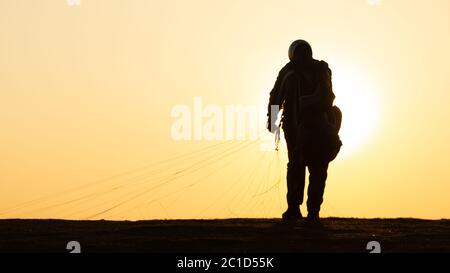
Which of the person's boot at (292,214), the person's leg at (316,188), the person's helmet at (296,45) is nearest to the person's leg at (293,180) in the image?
the person's boot at (292,214)

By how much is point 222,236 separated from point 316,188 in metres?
2.70

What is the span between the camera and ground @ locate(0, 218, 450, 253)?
16188 millimetres

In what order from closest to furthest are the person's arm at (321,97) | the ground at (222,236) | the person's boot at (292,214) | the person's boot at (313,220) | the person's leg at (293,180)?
the ground at (222,236) < the person's boot at (313,220) < the person's arm at (321,97) < the person's leg at (293,180) < the person's boot at (292,214)

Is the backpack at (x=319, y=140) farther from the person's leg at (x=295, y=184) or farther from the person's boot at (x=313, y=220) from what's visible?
the person's boot at (x=313, y=220)

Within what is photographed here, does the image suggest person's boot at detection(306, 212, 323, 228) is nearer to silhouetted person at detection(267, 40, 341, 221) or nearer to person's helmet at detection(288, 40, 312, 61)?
silhouetted person at detection(267, 40, 341, 221)

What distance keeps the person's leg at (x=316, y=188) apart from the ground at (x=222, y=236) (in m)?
0.39

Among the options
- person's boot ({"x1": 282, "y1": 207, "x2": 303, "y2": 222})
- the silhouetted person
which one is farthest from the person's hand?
person's boot ({"x1": 282, "y1": 207, "x2": 303, "y2": 222})

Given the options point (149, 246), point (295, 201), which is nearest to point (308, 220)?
point (295, 201)

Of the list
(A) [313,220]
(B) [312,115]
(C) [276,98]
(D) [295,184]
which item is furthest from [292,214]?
(C) [276,98]

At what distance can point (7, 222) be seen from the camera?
67.8 ft

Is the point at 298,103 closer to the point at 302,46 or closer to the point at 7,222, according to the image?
the point at 302,46

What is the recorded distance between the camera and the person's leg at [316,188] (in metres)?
19.7

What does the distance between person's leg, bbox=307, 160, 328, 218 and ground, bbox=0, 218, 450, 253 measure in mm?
391
